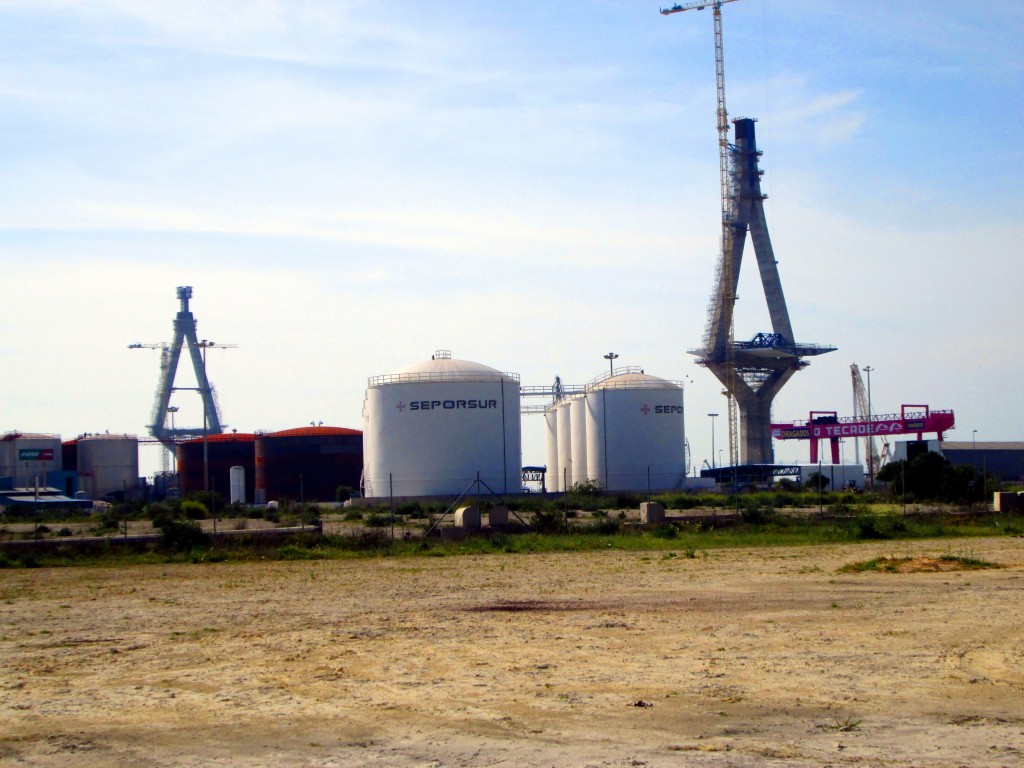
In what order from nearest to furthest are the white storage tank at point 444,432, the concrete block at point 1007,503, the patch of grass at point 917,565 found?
the patch of grass at point 917,565 < the concrete block at point 1007,503 < the white storage tank at point 444,432

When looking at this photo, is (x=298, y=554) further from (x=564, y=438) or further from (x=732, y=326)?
(x=732, y=326)

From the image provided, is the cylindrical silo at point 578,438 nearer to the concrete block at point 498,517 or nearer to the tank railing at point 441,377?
the tank railing at point 441,377

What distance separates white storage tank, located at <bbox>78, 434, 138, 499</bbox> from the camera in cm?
10681

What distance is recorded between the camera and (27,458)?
3883 inches

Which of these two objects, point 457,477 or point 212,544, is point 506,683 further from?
point 457,477

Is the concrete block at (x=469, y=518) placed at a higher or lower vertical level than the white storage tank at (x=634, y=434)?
lower

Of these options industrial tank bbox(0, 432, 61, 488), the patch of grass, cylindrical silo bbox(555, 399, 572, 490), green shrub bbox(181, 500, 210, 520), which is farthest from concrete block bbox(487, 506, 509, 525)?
industrial tank bbox(0, 432, 61, 488)

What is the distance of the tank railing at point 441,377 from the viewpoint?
71.1m

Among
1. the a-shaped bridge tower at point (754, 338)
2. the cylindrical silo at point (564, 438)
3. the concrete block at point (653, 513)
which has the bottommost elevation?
the concrete block at point (653, 513)

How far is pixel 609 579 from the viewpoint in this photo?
23516 mm

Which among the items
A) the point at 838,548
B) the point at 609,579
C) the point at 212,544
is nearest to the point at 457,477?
the point at 212,544

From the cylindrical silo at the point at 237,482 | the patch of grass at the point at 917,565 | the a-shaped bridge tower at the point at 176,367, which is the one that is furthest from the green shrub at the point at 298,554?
the a-shaped bridge tower at the point at 176,367

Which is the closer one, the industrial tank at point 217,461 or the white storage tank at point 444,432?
the white storage tank at point 444,432

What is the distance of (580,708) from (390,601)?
9878 millimetres
